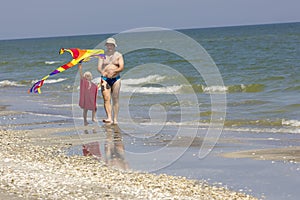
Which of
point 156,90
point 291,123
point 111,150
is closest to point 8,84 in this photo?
point 156,90

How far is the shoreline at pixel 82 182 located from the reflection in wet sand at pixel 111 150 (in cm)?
27

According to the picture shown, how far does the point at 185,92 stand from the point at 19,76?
1872 centimetres

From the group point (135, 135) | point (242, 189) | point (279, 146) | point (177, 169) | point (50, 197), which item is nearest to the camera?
point (50, 197)

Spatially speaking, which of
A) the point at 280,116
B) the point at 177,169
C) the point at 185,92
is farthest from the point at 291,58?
the point at 177,169

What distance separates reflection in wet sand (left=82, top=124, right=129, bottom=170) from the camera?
10.0 meters

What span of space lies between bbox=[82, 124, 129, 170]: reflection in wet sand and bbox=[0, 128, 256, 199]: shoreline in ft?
0.89

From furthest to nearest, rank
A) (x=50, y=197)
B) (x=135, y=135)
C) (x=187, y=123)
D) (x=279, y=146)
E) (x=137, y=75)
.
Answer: (x=137, y=75)
(x=187, y=123)
(x=135, y=135)
(x=279, y=146)
(x=50, y=197)

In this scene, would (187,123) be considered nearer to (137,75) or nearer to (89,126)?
(89,126)

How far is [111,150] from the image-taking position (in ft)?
36.3

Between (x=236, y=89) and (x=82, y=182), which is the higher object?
(x=82, y=182)

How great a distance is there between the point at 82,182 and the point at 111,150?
114 inches

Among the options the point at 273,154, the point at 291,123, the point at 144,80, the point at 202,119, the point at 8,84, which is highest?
the point at 273,154

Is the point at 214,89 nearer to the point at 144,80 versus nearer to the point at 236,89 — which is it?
the point at 236,89

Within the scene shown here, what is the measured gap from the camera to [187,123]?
15.1m
